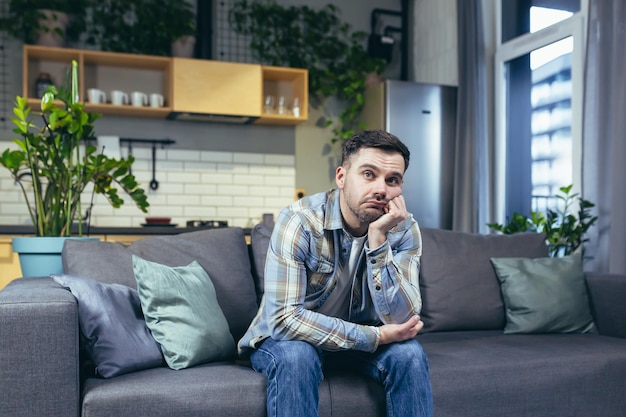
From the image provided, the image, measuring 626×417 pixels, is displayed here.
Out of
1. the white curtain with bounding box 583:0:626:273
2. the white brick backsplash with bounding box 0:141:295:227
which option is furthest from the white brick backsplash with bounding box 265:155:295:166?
the white curtain with bounding box 583:0:626:273

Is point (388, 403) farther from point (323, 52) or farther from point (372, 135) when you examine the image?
point (323, 52)

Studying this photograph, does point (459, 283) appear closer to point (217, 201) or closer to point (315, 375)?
point (315, 375)

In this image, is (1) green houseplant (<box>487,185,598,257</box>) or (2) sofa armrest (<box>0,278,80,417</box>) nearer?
(2) sofa armrest (<box>0,278,80,417</box>)

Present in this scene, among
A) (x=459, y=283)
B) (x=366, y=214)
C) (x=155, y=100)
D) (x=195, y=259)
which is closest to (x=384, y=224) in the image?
(x=366, y=214)

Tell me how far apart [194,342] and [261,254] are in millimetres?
594

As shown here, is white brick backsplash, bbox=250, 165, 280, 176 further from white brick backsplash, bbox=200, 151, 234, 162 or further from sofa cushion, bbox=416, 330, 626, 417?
sofa cushion, bbox=416, 330, 626, 417

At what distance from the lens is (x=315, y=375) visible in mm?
1813

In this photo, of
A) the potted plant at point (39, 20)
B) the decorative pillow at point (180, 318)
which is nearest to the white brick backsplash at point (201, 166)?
the potted plant at point (39, 20)

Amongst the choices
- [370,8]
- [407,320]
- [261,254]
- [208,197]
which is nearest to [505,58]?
[370,8]

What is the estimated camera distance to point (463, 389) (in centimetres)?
211

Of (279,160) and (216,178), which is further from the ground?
(279,160)

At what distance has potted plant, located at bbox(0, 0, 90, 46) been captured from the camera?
4.36 m

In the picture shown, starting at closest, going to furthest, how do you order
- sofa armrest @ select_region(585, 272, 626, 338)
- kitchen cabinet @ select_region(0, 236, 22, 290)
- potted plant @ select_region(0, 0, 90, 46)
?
sofa armrest @ select_region(585, 272, 626, 338) → kitchen cabinet @ select_region(0, 236, 22, 290) → potted plant @ select_region(0, 0, 90, 46)

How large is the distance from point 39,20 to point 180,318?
3.19 metres
